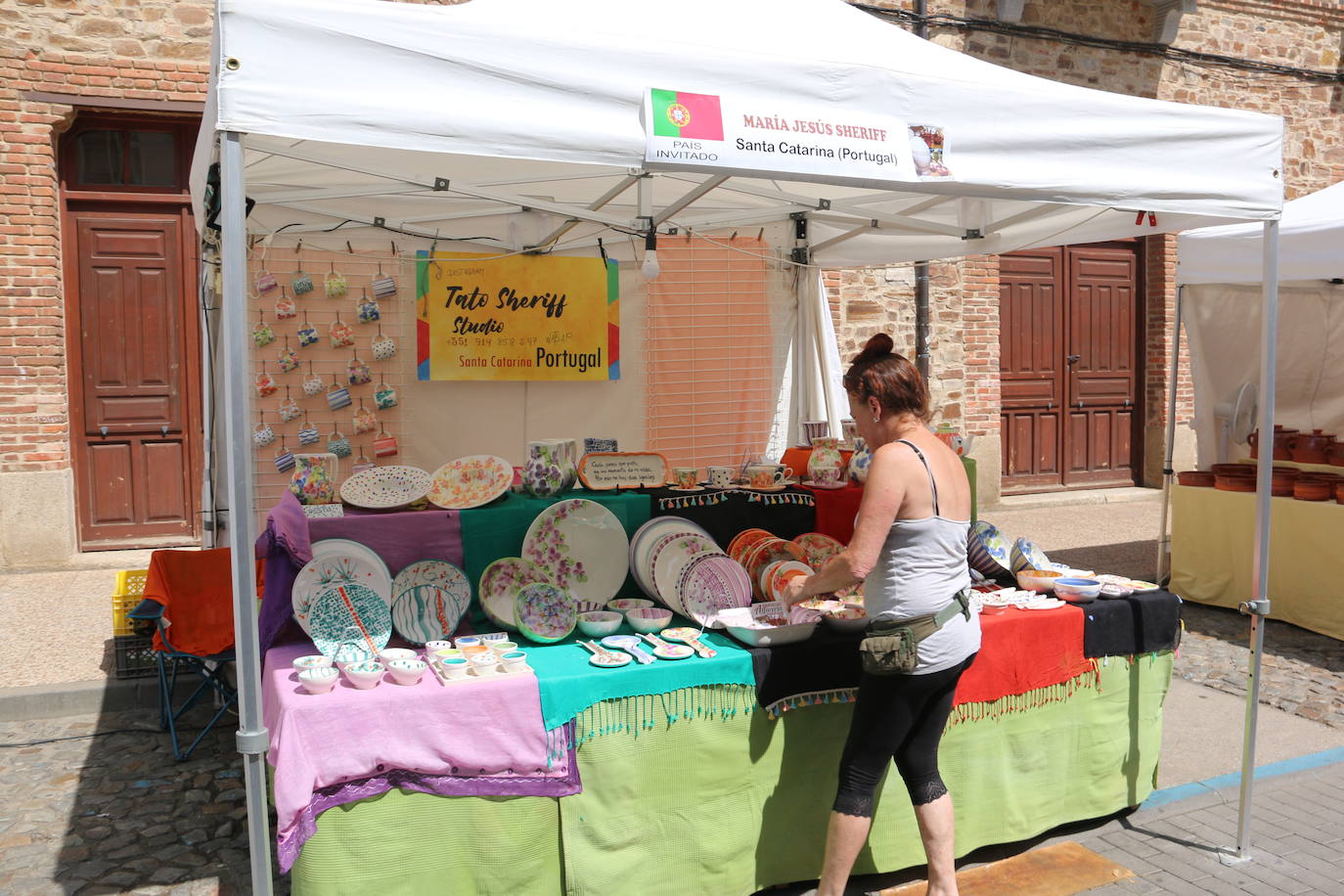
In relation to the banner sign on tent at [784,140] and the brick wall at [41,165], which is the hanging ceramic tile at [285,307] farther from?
the banner sign on tent at [784,140]

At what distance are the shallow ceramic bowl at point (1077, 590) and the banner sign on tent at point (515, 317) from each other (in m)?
3.31

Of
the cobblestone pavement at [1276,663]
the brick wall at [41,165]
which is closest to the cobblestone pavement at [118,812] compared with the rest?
the brick wall at [41,165]

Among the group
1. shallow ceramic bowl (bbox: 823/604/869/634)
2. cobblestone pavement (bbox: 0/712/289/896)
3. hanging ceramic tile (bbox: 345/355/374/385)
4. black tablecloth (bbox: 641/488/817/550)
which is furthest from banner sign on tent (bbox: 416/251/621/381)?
shallow ceramic bowl (bbox: 823/604/869/634)

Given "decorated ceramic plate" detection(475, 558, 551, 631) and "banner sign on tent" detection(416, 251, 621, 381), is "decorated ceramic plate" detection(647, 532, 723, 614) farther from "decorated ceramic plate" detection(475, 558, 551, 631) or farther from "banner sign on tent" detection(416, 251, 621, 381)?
"banner sign on tent" detection(416, 251, 621, 381)

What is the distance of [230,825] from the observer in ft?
11.1

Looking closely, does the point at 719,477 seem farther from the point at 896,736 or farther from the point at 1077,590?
the point at 896,736

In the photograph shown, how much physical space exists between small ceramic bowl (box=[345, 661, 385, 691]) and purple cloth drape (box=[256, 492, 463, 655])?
0.49 metres

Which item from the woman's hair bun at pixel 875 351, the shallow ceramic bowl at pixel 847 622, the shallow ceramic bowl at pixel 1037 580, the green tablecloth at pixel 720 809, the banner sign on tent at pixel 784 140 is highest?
the banner sign on tent at pixel 784 140

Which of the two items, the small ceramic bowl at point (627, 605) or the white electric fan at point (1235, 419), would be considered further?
the white electric fan at point (1235, 419)

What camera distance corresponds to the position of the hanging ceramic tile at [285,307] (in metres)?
5.50

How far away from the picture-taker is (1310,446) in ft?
20.3

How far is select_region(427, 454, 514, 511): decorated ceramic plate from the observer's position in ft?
12.1

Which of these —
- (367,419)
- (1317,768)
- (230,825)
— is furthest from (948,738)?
(367,419)

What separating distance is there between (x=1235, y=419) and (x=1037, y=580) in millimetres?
4057
